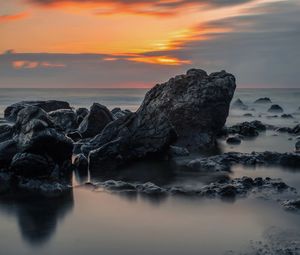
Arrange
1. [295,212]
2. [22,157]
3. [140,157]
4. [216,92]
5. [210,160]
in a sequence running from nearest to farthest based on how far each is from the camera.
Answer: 1. [295,212]
2. [22,157]
3. [210,160]
4. [140,157]
5. [216,92]

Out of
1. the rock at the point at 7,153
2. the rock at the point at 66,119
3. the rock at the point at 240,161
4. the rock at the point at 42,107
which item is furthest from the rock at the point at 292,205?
the rock at the point at 42,107

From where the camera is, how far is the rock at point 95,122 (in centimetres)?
2822

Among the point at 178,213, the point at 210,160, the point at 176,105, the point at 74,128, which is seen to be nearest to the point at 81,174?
the point at 210,160

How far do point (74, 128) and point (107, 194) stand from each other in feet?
54.7

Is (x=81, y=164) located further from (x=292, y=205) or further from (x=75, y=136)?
(x=292, y=205)

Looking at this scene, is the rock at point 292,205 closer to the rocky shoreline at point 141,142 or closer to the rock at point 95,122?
the rocky shoreline at point 141,142

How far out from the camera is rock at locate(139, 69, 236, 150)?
90.9 feet

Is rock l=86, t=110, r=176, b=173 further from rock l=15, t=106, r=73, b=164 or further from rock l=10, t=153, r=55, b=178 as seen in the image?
rock l=10, t=153, r=55, b=178

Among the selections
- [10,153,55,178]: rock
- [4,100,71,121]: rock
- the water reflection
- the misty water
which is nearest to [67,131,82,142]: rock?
[10,153,55,178]: rock

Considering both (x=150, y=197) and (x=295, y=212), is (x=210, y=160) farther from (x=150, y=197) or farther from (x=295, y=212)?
(x=295, y=212)

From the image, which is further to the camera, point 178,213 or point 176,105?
point 176,105

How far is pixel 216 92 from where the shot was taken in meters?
29.9

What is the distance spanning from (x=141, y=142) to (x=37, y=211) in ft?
32.1

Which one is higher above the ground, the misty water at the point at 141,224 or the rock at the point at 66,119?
the rock at the point at 66,119
